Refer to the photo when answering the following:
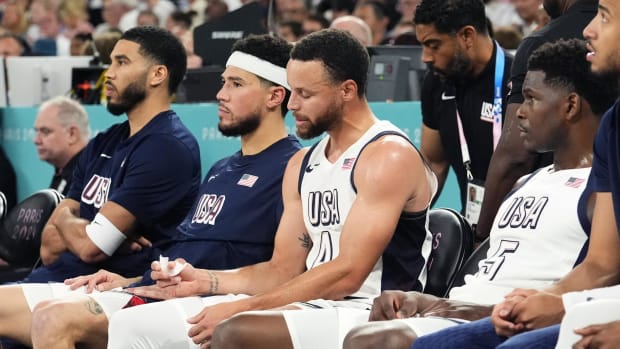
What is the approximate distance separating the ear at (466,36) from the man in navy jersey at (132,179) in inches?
Result: 54.3

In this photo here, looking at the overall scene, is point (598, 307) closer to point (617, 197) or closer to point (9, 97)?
point (617, 197)

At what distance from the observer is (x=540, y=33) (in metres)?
5.44

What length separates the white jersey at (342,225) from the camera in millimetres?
5016

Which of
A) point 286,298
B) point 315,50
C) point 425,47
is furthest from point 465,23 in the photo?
point 286,298

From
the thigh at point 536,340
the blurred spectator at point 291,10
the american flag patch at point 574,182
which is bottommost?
the thigh at point 536,340

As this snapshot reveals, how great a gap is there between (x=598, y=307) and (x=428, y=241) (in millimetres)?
1675

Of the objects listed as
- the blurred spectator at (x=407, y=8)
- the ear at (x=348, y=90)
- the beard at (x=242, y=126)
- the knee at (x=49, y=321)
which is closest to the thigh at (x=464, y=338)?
the ear at (x=348, y=90)

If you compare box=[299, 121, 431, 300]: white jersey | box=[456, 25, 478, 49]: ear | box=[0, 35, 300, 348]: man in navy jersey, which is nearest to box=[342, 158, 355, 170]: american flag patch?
box=[299, 121, 431, 300]: white jersey

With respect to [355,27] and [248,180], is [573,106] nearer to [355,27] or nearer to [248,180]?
[248,180]

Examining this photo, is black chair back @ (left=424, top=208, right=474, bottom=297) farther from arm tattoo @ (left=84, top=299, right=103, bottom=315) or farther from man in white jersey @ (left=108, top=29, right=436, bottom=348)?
arm tattoo @ (left=84, top=299, right=103, bottom=315)

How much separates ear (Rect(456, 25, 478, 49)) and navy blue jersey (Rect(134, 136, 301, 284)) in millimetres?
967

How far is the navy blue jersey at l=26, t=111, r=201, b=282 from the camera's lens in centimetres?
609

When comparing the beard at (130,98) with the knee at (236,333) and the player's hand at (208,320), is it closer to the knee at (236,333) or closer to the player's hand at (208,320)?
the player's hand at (208,320)

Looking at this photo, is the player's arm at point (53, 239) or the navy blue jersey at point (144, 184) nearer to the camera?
the navy blue jersey at point (144, 184)
